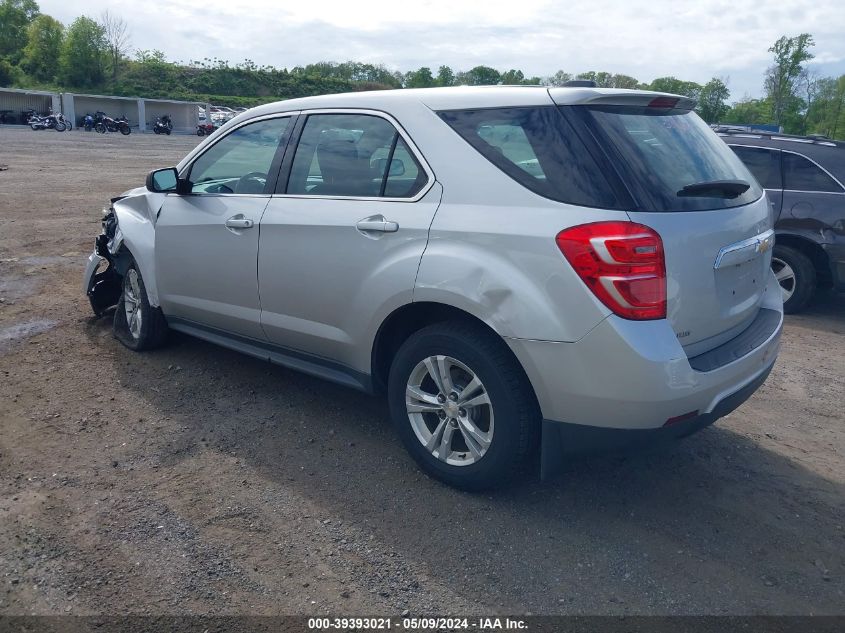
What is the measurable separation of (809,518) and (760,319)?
0.97 meters

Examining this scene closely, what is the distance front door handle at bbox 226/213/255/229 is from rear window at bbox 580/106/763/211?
2006 millimetres

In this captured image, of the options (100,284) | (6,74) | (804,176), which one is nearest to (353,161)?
(100,284)

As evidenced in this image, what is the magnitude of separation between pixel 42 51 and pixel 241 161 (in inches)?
4449

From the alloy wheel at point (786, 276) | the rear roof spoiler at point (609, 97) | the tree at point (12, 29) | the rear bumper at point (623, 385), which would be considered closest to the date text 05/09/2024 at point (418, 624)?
the rear bumper at point (623, 385)

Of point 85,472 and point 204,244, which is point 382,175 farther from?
point 85,472

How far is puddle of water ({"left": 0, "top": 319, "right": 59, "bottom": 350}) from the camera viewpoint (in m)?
5.81

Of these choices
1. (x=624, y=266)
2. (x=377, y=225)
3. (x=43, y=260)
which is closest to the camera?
(x=624, y=266)

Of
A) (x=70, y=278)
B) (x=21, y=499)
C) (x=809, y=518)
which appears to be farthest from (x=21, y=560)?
(x=70, y=278)

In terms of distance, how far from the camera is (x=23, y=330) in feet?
19.9

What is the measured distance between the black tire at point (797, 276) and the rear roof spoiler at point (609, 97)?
4.45 metres

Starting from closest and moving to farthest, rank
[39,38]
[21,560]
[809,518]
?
[21,560]
[809,518]
[39,38]

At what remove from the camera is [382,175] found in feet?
12.6

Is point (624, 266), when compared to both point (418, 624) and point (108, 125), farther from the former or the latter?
point (108, 125)

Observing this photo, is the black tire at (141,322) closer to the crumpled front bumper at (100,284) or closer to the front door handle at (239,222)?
the crumpled front bumper at (100,284)
